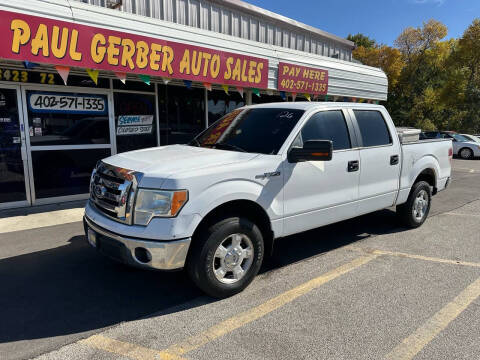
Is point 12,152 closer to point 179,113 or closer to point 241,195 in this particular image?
point 179,113

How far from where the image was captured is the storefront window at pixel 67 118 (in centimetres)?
679

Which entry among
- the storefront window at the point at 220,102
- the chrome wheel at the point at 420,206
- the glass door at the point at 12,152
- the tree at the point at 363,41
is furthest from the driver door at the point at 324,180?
the tree at the point at 363,41

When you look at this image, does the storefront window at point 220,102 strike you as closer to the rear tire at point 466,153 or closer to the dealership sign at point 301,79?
the dealership sign at point 301,79

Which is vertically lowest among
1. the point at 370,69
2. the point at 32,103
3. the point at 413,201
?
the point at 413,201

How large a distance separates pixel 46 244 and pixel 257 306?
10.9 feet

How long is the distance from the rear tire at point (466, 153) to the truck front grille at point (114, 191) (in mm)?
20854

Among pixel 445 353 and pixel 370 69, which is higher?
pixel 370 69

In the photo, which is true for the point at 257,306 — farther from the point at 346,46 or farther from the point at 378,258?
the point at 346,46

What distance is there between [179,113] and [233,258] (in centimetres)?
633

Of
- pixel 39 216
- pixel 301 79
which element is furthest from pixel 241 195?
pixel 301 79

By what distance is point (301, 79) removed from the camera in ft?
33.4

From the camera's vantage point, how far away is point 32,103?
22.0 feet

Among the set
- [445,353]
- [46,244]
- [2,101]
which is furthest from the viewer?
[2,101]

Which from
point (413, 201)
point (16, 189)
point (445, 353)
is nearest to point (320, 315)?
point (445, 353)
